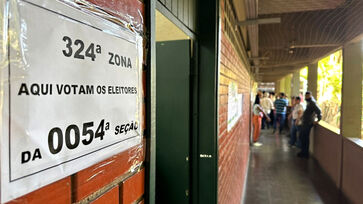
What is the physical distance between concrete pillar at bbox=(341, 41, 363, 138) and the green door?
422 centimetres

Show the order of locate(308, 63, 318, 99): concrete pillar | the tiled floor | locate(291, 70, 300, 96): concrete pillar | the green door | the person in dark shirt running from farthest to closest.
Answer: locate(291, 70, 300, 96): concrete pillar
locate(308, 63, 318, 99): concrete pillar
the person in dark shirt
the tiled floor
the green door

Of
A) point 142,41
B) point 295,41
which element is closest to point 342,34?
point 295,41

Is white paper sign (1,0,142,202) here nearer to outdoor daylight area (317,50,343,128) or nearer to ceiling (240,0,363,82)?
ceiling (240,0,363,82)

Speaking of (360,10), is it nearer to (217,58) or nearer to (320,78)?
(217,58)

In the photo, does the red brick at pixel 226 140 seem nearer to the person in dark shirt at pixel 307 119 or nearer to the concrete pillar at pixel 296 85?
the person in dark shirt at pixel 307 119

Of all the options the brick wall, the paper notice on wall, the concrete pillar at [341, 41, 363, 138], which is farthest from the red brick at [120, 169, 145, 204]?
the concrete pillar at [341, 41, 363, 138]

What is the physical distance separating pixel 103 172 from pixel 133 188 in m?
0.18

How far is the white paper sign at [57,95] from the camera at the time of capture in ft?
1.26

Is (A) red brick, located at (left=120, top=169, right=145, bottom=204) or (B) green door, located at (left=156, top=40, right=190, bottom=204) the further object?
(B) green door, located at (left=156, top=40, right=190, bottom=204)

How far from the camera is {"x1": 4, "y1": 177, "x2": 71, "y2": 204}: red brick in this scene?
0.42m

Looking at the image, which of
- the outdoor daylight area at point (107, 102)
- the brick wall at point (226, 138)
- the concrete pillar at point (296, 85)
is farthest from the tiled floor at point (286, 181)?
the concrete pillar at point (296, 85)

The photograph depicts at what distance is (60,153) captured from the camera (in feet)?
1.55

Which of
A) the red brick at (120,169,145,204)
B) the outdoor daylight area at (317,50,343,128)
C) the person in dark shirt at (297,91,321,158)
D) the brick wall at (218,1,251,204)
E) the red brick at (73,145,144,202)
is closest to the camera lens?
the red brick at (73,145,144,202)

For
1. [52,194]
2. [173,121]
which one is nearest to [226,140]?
[173,121]
